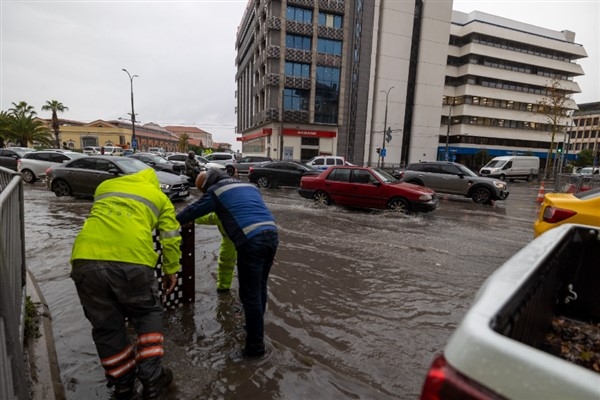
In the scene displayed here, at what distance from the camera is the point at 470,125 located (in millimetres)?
49781

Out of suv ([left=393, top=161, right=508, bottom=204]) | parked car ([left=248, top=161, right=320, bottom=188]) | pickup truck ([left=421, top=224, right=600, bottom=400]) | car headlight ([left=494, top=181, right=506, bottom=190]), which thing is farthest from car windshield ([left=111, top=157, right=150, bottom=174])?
car headlight ([left=494, top=181, right=506, bottom=190])

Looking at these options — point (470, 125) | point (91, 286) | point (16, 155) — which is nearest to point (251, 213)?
point (91, 286)

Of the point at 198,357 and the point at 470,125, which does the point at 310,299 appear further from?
the point at 470,125

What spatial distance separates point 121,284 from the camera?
7.69 feet

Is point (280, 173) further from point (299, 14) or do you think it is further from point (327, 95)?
point (299, 14)

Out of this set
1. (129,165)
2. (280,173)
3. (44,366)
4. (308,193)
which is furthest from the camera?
(280,173)

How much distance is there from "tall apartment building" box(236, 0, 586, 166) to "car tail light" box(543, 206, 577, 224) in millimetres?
31787

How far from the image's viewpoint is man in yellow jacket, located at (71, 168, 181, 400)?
7.65 feet

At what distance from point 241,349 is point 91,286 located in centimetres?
151

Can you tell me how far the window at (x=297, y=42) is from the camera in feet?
126

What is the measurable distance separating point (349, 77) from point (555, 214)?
3980 cm

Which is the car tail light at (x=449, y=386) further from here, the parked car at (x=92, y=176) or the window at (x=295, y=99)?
the window at (x=295, y=99)

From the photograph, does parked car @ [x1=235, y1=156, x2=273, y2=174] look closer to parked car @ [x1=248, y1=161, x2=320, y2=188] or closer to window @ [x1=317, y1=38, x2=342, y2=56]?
parked car @ [x1=248, y1=161, x2=320, y2=188]

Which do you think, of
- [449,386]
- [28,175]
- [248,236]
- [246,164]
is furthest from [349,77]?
[449,386]
